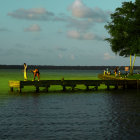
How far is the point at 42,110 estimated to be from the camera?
26.8 meters

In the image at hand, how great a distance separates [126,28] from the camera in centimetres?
6375

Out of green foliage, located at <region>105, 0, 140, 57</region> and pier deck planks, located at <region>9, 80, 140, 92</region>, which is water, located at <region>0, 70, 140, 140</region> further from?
green foliage, located at <region>105, 0, 140, 57</region>

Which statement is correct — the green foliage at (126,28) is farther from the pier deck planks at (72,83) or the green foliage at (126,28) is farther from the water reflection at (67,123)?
the water reflection at (67,123)

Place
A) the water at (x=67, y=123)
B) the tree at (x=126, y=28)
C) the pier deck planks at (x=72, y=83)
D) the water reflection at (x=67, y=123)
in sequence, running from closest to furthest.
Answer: the water at (x=67, y=123)
the water reflection at (x=67, y=123)
the pier deck planks at (x=72, y=83)
the tree at (x=126, y=28)

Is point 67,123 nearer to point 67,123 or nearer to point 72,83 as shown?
point 67,123

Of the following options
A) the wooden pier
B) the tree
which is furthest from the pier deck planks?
the tree

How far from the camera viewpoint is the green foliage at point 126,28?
63.7m

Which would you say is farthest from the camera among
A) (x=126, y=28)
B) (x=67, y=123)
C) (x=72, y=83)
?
(x=126, y=28)

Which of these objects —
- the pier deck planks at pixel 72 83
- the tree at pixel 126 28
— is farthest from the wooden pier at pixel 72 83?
the tree at pixel 126 28

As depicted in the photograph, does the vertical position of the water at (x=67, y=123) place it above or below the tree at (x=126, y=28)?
below

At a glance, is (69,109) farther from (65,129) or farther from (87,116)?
(65,129)

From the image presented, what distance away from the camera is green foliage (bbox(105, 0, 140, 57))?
6369 centimetres

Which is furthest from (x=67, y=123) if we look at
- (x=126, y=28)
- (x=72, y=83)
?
(x=126, y=28)

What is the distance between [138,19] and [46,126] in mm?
49407
